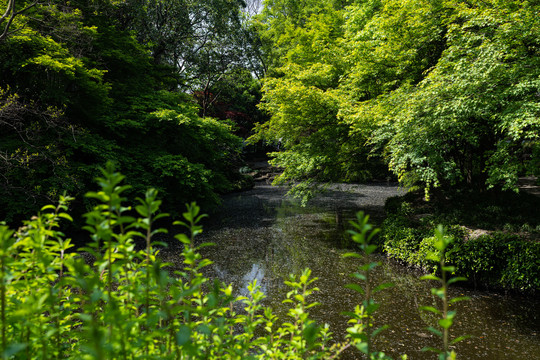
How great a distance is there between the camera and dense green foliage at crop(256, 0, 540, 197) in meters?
5.63

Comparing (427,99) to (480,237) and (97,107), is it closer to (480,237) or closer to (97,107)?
(480,237)

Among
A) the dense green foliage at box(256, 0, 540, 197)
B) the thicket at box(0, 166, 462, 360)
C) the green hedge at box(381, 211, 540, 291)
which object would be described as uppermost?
the dense green foliage at box(256, 0, 540, 197)

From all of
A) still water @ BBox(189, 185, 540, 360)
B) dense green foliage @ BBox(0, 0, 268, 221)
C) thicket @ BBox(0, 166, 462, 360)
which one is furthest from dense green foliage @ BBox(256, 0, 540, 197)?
thicket @ BBox(0, 166, 462, 360)

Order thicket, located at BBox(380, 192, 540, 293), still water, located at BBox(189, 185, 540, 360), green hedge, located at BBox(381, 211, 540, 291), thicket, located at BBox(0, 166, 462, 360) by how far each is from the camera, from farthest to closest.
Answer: thicket, located at BBox(380, 192, 540, 293) < green hedge, located at BBox(381, 211, 540, 291) < still water, located at BBox(189, 185, 540, 360) < thicket, located at BBox(0, 166, 462, 360)

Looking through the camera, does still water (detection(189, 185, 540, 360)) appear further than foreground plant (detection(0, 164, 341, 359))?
Yes

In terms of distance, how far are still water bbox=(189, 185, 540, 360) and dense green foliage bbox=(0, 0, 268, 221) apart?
3163mm

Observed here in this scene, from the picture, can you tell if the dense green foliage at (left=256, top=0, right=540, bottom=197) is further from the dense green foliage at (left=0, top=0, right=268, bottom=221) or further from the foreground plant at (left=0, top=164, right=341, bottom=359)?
the foreground plant at (left=0, top=164, right=341, bottom=359)

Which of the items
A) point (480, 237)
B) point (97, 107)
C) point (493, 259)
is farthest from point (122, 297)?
point (97, 107)

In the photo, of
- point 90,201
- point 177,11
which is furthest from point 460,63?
point 177,11

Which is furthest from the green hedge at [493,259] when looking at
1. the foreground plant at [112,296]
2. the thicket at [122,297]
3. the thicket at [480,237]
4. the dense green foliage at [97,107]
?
the dense green foliage at [97,107]

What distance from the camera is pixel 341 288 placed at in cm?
605

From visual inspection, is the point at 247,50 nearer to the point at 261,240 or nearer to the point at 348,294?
the point at 261,240

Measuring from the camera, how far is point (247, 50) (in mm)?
22953

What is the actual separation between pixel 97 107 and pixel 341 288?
9.72m
